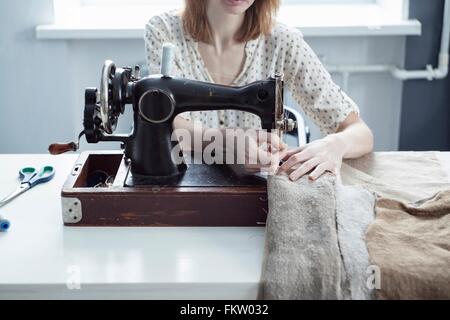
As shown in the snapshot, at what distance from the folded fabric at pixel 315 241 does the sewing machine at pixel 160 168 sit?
0.08 metres

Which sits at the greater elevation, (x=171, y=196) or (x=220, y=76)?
(x=220, y=76)

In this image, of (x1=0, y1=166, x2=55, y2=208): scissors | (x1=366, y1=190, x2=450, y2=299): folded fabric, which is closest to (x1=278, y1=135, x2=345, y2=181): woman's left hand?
(x1=366, y1=190, x2=450, y2=299): folded fabric

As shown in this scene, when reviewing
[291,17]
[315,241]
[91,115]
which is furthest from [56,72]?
[315,241]

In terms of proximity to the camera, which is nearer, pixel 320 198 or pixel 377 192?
pixel 320 198

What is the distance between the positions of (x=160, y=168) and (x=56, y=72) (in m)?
1.44

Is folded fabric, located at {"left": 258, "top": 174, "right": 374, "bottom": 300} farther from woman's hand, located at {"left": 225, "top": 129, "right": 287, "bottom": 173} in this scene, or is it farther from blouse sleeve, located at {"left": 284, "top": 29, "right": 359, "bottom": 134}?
blouse sleeve, located at {"left": 284, "top": 29, "right": 359, "bottom": 134}

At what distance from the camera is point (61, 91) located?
2.62 m

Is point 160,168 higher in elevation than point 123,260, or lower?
higher

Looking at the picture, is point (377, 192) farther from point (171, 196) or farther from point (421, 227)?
point (171, 196)

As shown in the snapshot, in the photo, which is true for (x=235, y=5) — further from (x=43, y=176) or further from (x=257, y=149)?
(x=43, y=176)

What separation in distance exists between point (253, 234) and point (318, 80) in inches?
25.7

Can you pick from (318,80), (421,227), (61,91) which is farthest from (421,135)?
(421,227)

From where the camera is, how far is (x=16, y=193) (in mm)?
1405

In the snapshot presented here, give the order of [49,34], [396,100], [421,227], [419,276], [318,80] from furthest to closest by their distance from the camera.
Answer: [396,100] < [49,34] < [318,80] < [421,227] < [419,276]
